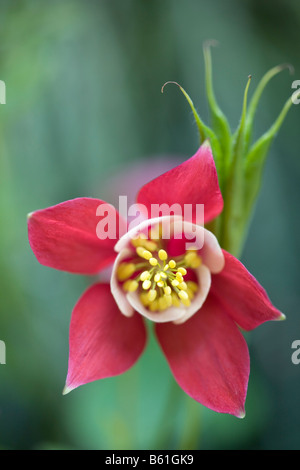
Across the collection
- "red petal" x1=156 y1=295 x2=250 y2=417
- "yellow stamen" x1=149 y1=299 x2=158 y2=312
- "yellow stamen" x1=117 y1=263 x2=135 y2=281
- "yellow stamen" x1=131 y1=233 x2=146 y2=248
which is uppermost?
"yellow stamen" x1=131 y1=233 x2=146 y2=248

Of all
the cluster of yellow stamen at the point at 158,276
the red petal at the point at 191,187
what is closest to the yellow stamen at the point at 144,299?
the cluster of yellow stamen at the point at 158,276

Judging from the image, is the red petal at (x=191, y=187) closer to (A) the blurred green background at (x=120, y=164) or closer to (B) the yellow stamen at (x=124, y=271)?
(B) the yellow stamen at (x=124, y=271)

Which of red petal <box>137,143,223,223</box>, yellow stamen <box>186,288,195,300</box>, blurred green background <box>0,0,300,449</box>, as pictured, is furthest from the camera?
blurred green background <box>0,0,300,449</box>

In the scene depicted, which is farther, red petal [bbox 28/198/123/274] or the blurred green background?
the blurred green background

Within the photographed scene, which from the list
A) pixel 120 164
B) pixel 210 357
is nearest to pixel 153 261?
pixel 210 357

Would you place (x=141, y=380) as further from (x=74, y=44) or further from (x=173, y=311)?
(x=74, y=44)

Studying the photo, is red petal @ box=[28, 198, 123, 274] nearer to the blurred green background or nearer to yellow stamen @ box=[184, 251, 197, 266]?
yellow stamen @ box=[184, 251, 197, 266]

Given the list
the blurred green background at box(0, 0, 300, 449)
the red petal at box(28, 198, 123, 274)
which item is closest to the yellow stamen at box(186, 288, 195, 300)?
the red petal at box(28, 198, 123, 274)

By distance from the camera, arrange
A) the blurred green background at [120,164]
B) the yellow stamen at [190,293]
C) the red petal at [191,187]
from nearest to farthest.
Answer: the red petal at [191,187] → the yellow stamen at [190,293] → the blurred green background at [120,164]

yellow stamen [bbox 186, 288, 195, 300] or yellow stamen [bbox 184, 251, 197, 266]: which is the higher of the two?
yellow stamen [bbox 184, 251, 197, 266]
